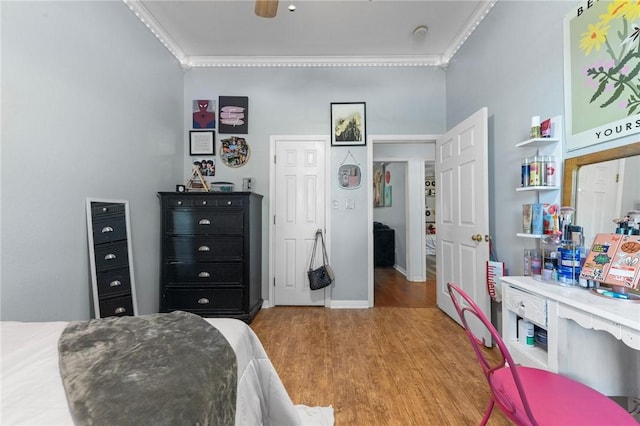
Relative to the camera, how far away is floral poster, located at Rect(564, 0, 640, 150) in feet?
4.04

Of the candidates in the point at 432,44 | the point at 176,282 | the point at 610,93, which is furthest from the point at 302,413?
the point at 432,44

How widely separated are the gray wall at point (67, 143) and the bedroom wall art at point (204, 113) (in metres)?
0.63

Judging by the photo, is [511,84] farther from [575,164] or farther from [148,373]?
[148,373]

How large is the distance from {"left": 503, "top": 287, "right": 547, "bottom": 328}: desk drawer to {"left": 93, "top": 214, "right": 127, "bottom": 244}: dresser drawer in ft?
8.88

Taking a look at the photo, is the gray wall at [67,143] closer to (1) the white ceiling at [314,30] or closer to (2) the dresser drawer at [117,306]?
(2) the dresser drawer at [117,306]

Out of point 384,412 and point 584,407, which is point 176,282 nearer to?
point 384,412

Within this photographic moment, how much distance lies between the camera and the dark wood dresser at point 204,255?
253cm

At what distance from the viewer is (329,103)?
3.16 metres

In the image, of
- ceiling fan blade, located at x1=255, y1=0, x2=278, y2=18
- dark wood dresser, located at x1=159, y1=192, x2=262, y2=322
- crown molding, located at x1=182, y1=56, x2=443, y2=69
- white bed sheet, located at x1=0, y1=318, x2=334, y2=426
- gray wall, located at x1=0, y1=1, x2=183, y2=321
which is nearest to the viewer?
white bed sheet, located at x1=0, y1=318, x2=334, y2=426

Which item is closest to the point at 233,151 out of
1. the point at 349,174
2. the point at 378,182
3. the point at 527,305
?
the point at 349,174

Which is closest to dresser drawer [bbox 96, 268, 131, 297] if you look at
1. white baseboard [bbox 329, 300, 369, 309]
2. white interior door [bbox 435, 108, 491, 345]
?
white baseboard [bbox 329, 300, 369, 309]

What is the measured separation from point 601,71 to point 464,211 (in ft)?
4.22

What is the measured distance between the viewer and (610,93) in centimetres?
131

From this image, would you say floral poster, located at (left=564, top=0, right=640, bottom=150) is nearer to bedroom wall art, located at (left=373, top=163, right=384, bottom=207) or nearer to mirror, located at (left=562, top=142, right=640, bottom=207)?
mirror, located at (left=562, top=142, right=640, bottom=207)
